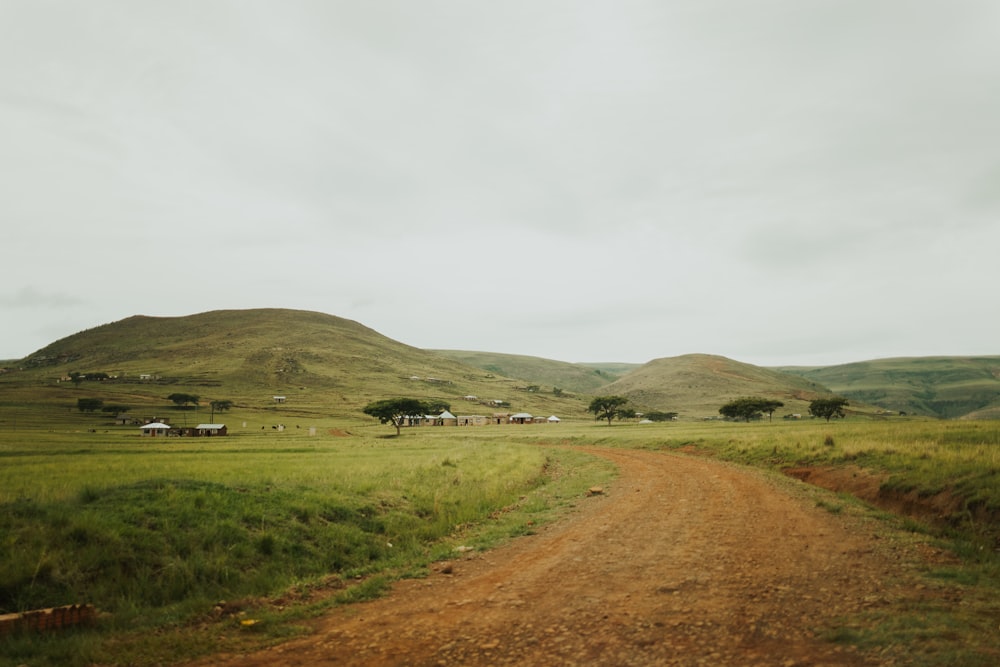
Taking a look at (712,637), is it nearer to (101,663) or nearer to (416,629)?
(416,629)

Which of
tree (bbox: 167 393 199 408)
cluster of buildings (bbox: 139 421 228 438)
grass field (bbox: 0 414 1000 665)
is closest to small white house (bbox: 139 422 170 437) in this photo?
cluster of buildings (bbox: 139 421 228 438)

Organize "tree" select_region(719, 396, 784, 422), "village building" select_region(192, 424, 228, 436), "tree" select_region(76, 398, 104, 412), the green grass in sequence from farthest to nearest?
"tree" select_region(76, 398, 104, 412) < "tree" select_region(719, 396, 784, 422) < "village building" select_region(192, 424, 228, 436) < the green grass

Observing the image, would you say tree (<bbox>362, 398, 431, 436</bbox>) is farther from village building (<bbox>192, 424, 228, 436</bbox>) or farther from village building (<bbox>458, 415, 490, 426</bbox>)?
village building (<bbox>458, 415, 490, 426</bbox>)

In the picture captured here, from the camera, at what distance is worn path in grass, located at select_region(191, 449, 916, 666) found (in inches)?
260

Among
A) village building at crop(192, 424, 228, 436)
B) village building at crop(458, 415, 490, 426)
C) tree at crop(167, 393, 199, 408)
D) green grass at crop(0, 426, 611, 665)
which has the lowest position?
village building at crop(458, 415, 490, 426)

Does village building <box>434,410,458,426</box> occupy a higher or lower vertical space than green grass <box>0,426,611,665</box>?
lower

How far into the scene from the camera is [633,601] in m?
8.28

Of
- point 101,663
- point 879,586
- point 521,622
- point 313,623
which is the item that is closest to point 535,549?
point 521,622

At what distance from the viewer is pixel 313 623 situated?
27.8ft

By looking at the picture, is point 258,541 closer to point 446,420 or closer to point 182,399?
point 446,420

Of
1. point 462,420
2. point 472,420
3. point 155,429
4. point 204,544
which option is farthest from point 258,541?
point 472,420

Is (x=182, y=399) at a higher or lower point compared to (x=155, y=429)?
higher

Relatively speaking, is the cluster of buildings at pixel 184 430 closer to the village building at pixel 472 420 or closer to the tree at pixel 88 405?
the tree at pixel 88 405

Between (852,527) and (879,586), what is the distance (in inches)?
211
